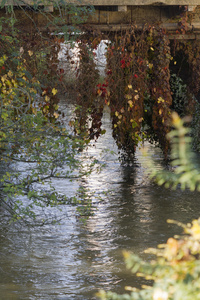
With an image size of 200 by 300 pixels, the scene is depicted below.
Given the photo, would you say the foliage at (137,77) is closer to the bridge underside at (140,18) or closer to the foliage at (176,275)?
the bridge underside at (140,18)

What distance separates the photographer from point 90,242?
241 inches

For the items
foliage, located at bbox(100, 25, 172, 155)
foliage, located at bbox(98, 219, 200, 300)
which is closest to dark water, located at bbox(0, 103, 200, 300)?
foliage, located at bbox(100, 25, 172, 155)

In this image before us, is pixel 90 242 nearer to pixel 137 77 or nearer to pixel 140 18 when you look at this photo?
pixel 137 77

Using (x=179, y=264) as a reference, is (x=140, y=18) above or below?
above

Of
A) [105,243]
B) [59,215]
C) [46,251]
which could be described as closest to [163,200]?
[59,215]

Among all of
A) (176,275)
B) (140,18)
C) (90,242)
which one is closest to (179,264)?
(176,275)

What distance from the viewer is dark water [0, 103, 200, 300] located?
4.89 m

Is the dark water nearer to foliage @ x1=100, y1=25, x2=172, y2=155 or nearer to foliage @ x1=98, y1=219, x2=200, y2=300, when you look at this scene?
foliage @ x1=100, y1=25, x2=172, y2=155

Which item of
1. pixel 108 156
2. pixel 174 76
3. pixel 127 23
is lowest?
pixel 108 156

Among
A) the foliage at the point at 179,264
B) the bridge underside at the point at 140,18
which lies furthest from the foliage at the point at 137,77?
the foliage at the point at 179,264

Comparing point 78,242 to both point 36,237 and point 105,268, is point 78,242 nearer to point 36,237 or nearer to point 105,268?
point 36,237

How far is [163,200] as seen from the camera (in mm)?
8125

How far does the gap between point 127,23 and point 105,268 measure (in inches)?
183

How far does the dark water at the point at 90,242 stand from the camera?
4891 millimetres
